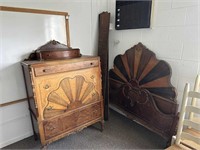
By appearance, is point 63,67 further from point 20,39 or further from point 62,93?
point 20,39

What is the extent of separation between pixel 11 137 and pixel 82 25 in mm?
1775

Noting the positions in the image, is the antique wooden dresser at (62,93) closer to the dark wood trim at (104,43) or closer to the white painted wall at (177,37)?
the dark wood trim at (104,43)

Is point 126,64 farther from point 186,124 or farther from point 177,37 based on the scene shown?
point 186,124

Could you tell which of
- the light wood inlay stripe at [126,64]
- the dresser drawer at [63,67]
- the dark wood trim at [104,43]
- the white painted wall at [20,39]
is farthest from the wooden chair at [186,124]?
the white painted wall at [20,39]

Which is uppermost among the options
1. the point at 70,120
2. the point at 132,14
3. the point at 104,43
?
the point at 132,14

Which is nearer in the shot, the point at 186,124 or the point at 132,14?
the point at 186,124

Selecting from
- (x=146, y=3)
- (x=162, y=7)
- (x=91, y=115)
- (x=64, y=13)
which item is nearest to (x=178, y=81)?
(x=162, y=7)

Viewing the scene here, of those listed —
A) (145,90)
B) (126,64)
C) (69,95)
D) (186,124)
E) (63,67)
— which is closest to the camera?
(186,124)

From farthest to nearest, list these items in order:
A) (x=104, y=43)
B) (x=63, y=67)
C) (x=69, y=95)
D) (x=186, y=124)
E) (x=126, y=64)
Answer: (x=104, y=43), (x=126, y=64), (x=69, y=95), (x=63, y=67), (x=186, y=124)

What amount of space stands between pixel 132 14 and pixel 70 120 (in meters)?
A: 1.56

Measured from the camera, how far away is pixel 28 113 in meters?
1.97

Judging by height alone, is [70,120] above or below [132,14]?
below

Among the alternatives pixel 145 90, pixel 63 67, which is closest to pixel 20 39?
pixel 63 67

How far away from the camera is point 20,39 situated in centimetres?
174
